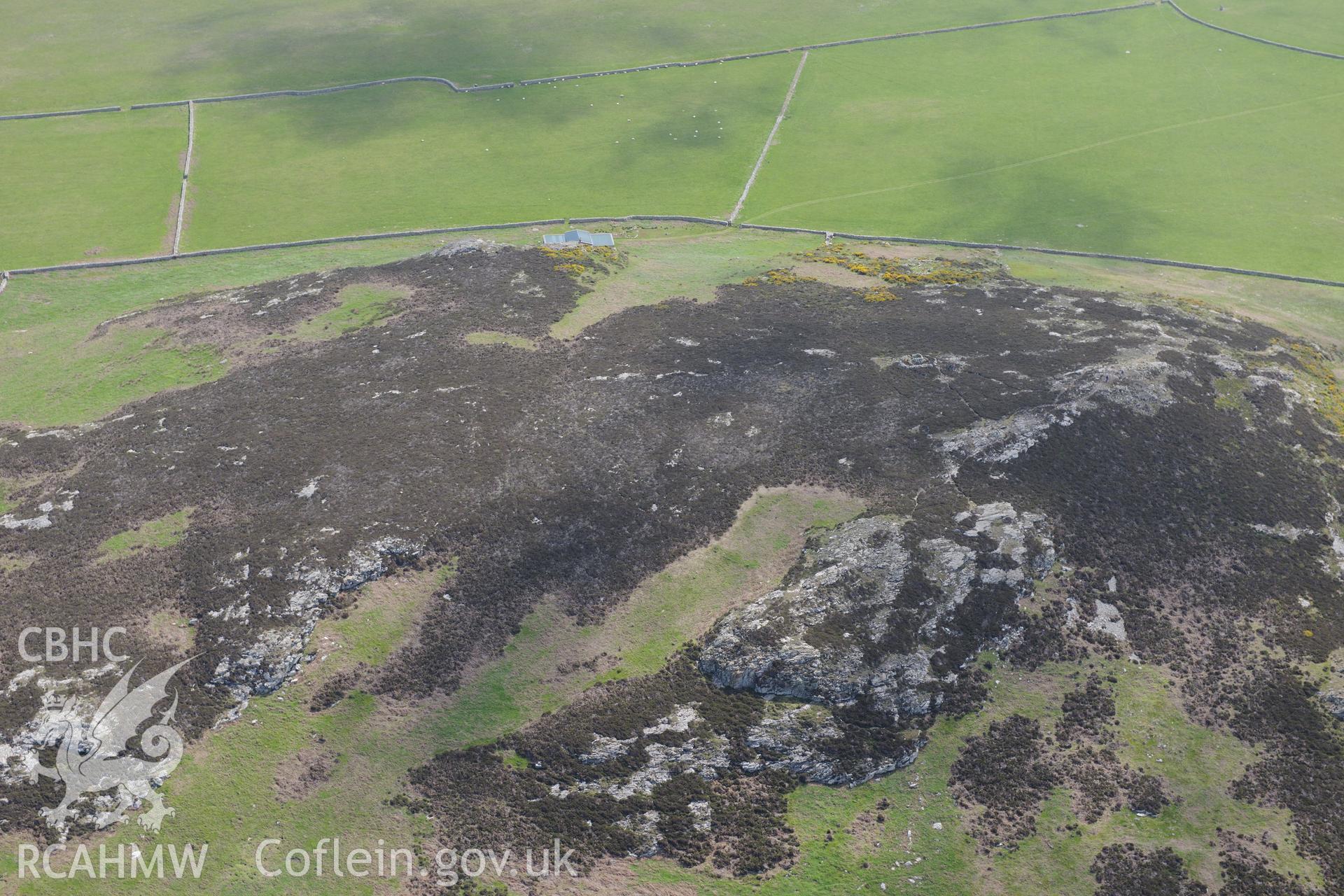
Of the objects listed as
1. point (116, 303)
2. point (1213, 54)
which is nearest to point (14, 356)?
point (116, 303)

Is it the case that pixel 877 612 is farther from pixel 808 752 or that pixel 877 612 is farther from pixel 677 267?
pixel 677 267

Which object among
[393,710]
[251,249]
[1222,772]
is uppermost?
[251,249]

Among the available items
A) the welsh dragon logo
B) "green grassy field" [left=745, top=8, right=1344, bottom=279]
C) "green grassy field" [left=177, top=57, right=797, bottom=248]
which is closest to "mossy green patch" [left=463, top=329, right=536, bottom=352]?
"green grassy field" [left=177, top=57, right=797, bottom=248]

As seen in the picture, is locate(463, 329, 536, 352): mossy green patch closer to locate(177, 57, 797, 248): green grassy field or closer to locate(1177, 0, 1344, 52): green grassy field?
locate(177, 57, 797, 248): green grassy field

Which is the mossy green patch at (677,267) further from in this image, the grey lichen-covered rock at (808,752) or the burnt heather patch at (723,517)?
the grey lichen-covered rock at (808,752)

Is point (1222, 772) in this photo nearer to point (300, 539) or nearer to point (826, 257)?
point (300, 539)
